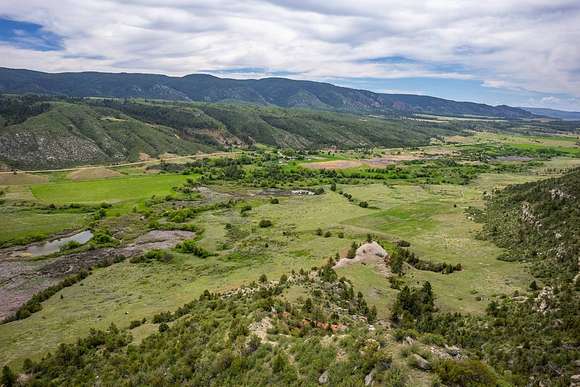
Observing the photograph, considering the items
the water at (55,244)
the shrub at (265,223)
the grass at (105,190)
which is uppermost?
the shrub at (265,223)

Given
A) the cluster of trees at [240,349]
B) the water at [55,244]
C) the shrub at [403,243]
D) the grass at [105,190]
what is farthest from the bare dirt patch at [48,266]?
the grass at [105,190]

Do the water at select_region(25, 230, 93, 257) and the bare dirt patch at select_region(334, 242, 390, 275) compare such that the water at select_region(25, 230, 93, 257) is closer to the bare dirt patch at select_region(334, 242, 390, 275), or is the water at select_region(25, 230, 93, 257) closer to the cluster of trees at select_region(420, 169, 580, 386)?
the bare dirt patch at select_region(334, 242, 390, 275)

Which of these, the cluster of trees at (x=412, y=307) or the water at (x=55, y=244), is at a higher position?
the cluster of trees at (x=412, y=307)

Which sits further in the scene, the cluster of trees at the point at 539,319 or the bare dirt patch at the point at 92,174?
the bare dirt patch at the point at 92,174

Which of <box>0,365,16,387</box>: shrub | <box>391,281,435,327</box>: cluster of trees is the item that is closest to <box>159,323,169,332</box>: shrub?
<box>0,365,16,387</box>: shrub

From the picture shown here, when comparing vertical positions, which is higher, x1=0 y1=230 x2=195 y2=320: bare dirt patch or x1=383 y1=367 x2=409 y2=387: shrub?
x1=383 y1=367 x2=409 y2=387: shrub

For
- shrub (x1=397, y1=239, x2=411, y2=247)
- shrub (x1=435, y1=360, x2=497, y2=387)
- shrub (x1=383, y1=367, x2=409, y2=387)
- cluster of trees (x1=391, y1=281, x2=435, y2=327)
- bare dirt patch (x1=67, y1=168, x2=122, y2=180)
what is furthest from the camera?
bare dirt patch (x1=67, y1=168, x2=122, y2=180)

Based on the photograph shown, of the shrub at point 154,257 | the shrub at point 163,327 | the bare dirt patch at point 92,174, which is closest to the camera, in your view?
the shrub at point 163,327

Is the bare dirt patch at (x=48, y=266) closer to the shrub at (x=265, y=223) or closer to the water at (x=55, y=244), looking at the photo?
the water at (x=55, y=244)
